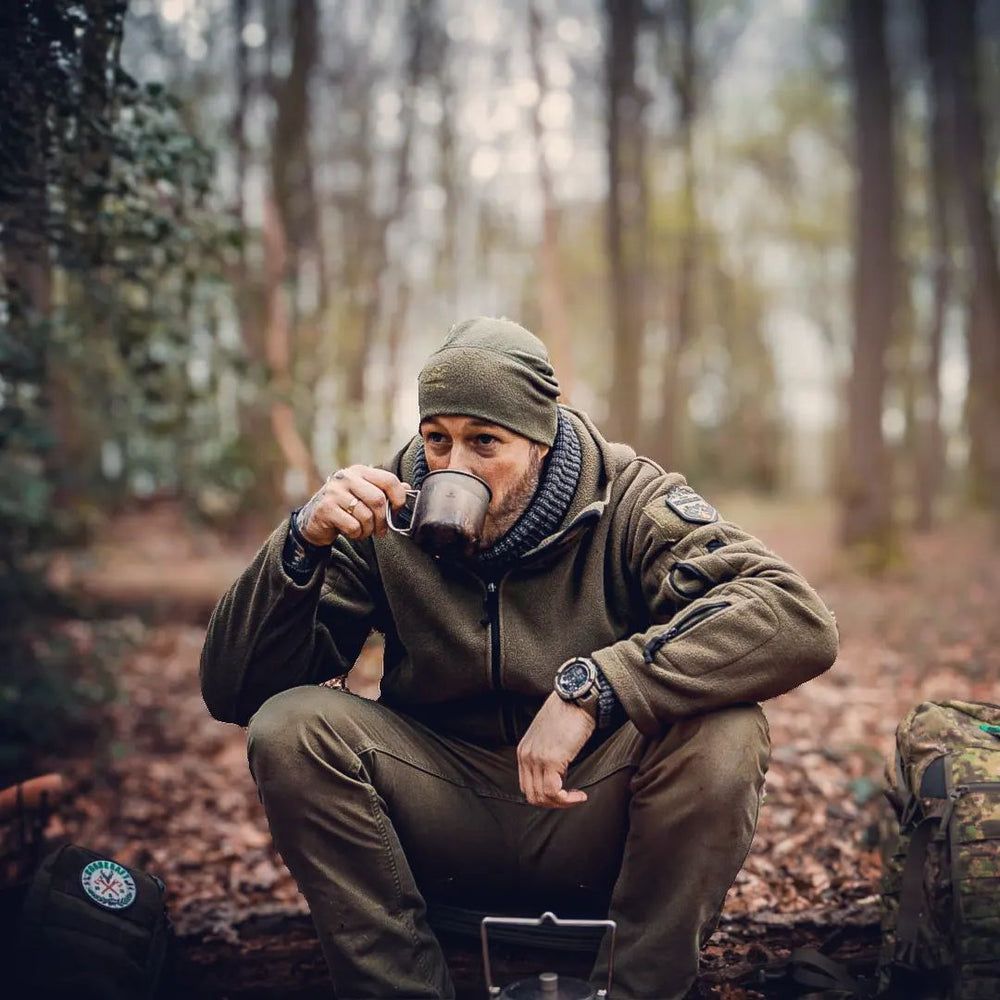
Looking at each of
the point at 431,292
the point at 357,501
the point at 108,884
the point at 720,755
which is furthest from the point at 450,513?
the point at 431,292

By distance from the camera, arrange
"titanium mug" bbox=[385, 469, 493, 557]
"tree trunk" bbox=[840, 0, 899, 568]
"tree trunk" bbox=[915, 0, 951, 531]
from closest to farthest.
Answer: "titanium mug" bbox=[385, 469, 493, 557]
"tree trunk" bbox=[840, 0, 899, 568]
"tree trunk" bbox=[915, 0, 951, 531]

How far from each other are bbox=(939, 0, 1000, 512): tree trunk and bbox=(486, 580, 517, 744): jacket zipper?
39.6 ft

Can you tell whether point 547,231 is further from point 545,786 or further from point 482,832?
point 545,786

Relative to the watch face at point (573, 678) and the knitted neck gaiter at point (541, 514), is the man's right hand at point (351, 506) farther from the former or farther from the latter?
the watch face at point (573, 678)

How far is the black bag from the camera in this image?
262cm

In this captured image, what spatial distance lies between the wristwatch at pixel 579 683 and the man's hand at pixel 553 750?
0.02 metres

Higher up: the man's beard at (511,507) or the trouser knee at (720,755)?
the man's beard at (511,507)

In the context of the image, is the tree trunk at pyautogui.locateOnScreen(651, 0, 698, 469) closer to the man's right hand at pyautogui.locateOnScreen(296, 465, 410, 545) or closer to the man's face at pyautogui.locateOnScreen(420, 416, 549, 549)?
the man's face at pyautogui.locateOnScreen(420, 416, 549, 549)

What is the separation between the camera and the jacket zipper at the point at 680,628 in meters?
2.54

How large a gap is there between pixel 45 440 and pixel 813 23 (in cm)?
1735

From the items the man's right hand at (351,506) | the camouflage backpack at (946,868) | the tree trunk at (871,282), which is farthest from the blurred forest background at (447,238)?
the camouflage backpack at (946,868)

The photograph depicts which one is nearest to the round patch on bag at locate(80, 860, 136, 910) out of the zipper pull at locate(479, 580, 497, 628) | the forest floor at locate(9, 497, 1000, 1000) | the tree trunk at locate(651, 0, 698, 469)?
the forest floor at locate(9, 497, 1000, 1000)

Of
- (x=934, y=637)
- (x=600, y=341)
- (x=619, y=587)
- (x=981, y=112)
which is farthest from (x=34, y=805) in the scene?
Answer: (x=600, y=341)

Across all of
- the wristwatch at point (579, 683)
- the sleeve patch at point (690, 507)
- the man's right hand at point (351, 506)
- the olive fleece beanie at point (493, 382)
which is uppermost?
the olive fleece beanie at point (493, 382)
